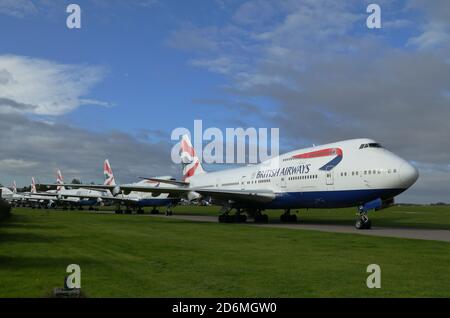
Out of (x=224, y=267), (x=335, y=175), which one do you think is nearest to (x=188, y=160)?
(x=335, y=175)

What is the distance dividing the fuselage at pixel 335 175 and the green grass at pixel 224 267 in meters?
8.24

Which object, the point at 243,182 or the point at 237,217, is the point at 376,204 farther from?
the point at 243,182

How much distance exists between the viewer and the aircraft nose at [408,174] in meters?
25.2

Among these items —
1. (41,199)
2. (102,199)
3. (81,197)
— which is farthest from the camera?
(41,199)

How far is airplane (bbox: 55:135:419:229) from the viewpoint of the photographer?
25969mm

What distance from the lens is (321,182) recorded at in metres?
29.7

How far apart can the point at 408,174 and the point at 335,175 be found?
467 centimetres

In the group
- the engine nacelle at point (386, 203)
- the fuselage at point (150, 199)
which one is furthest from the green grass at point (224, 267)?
the fuselage at point (150, 199)

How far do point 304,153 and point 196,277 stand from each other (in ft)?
78.7

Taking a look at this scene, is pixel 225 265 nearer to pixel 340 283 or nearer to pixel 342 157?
pixel 340 283

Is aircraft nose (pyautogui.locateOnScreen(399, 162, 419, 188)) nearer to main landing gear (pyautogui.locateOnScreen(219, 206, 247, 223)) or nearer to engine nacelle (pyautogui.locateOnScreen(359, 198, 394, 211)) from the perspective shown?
engine nacelle (pyautogui.locateOnScreen(359, 198, 394, 211))

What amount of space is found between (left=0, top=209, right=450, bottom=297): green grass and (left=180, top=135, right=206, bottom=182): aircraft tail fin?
112ft

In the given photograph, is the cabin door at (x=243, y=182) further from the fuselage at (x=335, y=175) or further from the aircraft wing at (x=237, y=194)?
the aircraft wing at (x=237, y=194)
